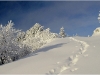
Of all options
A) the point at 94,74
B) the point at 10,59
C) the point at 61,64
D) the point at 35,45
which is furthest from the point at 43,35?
the point at 94,74

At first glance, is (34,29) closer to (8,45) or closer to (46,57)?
(8,45)

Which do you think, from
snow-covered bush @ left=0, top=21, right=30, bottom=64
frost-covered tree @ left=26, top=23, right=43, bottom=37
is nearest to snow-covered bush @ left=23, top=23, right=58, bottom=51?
frost-covered tree @ left=26, top=23, right=43, bottom=37

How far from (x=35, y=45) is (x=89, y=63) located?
17.3 m

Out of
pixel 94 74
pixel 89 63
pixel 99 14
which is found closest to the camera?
pixel 94 74

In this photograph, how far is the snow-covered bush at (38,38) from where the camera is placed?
2533 cm

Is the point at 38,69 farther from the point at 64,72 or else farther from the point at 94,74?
the point at 94,74

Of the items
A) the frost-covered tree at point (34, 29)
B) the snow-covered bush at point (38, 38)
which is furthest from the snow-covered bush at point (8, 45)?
the frost-covered tree at point (34, 29)

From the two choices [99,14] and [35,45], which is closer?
[35,45]

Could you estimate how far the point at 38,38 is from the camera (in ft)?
90.1

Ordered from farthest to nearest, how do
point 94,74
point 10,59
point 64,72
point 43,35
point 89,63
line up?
point 43,35
point 10,59
point 89,63
point 64,72
point 94,74

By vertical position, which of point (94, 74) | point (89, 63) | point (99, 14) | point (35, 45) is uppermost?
point (99, 14)

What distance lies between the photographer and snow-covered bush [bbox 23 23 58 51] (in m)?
25.3

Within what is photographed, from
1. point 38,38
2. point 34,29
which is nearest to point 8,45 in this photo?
point 38,38

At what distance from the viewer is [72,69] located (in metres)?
7.57
